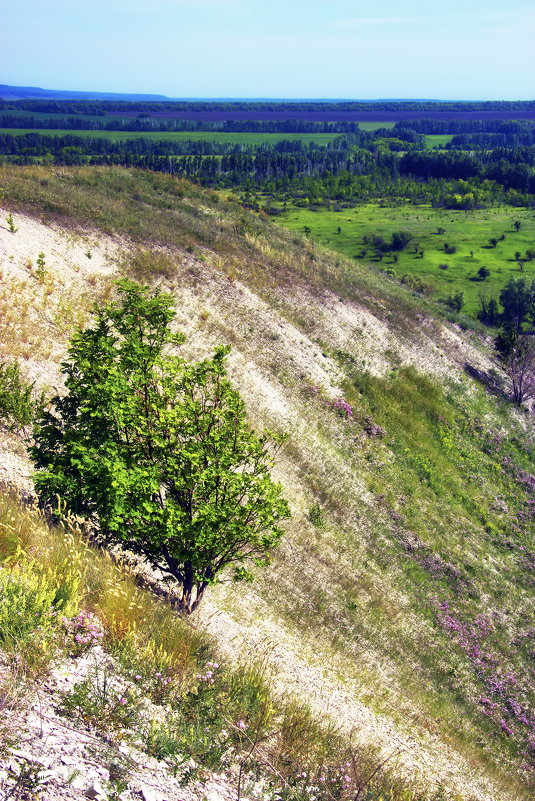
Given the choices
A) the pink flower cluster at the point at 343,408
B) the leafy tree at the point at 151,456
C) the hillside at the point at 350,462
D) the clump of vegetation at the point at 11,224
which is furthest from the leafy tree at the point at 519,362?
the clump of vegetation at the point at 11,224

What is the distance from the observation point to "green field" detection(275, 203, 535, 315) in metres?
95.1

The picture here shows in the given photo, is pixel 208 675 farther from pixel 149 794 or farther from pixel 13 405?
pixel 13 405

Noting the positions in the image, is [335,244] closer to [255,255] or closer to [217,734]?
[255,255]

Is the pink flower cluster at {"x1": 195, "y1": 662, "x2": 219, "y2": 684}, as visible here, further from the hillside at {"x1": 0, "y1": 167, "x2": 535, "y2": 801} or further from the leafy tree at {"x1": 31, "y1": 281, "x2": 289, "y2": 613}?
the hillside at {"x1": 0, "y1": 167, "x2": 535, "y2": 801}

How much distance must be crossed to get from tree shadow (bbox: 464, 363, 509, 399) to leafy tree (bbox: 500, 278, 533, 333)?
38311mm

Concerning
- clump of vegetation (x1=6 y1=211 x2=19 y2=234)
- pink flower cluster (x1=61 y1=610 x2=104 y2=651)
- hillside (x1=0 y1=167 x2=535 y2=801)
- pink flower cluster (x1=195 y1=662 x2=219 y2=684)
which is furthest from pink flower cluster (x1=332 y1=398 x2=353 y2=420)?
pink flower cluster (x1=61 y1=610 x2=104 y2=651)

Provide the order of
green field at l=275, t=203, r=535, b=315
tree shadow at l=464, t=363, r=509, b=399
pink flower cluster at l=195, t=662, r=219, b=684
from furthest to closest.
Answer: green field at l=275, t=203, r=535, b=315
tree shadow at l=464, t=363, r=509, b=399
pink flower cluster at l=195, t=662, r=219, b=684

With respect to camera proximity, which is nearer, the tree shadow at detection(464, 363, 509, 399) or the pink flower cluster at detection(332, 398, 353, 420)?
the pink flower cluster at detection(332, 398, 353, 420)

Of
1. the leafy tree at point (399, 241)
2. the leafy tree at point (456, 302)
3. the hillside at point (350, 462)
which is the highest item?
the leafy tree at point (399, 241)

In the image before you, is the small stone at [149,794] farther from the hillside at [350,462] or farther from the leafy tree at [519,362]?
the leafy tree at [519,362]

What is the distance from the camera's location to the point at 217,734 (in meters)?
6.60

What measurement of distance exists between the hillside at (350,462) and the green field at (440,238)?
46.9 meters

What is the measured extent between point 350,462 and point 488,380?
2057 centimetres

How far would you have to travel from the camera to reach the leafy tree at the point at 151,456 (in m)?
9.62
